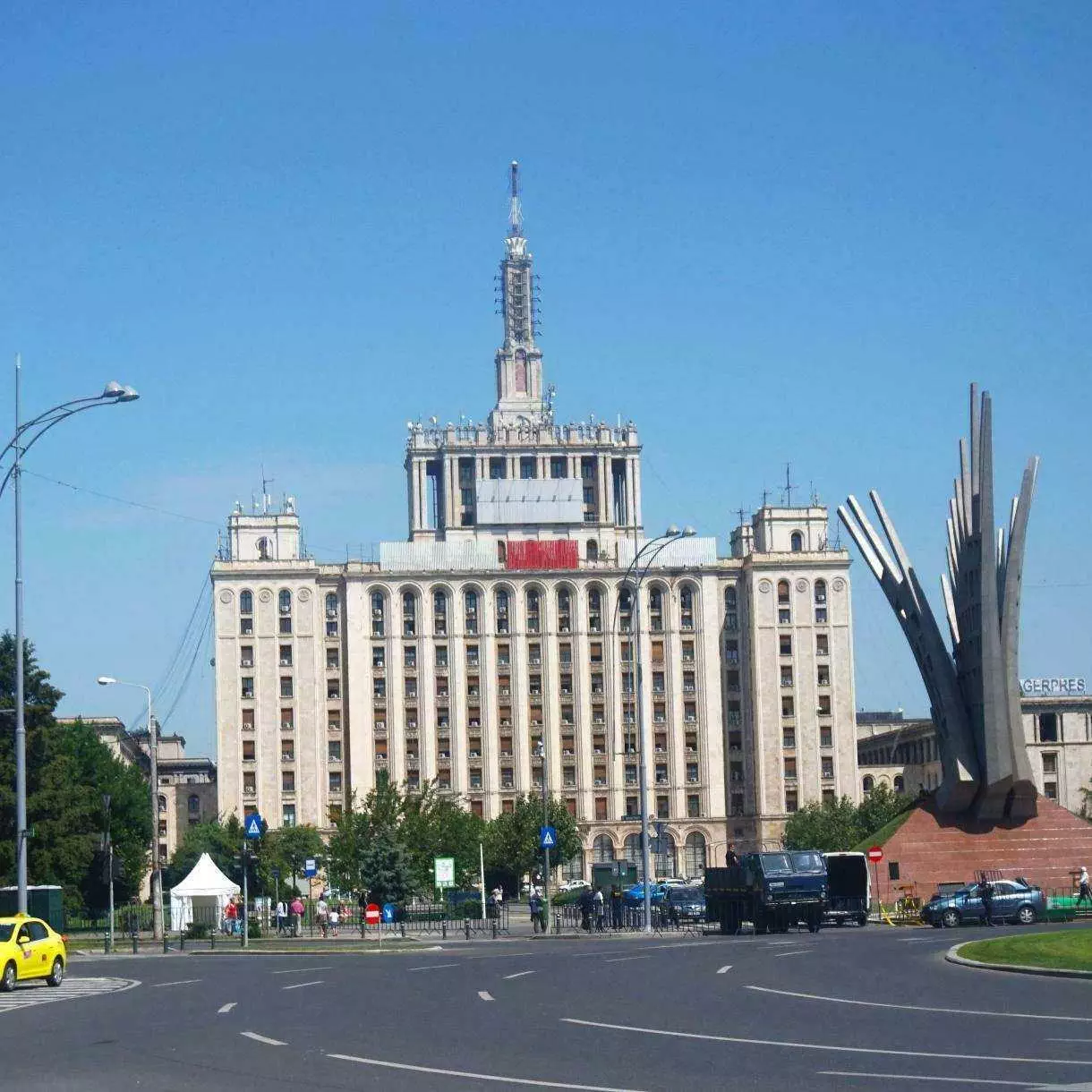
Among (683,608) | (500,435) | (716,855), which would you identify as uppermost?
(500,435)

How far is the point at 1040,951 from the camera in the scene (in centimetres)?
3353

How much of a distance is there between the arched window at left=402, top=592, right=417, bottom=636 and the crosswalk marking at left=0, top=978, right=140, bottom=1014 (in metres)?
→ 98.8

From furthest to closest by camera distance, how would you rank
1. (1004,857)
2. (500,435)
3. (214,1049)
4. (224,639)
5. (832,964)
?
(500,435)
(224,639)
(1004,857)
(832,964)
(214,1049)

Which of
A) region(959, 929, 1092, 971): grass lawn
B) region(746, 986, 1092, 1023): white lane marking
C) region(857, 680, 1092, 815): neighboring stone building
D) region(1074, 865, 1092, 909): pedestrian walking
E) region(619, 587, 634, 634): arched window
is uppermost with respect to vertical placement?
region(619, 587, 634, 634): arched window

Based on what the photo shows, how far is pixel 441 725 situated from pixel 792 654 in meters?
27.2

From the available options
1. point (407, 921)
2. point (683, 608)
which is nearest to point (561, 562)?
point (683, 608)

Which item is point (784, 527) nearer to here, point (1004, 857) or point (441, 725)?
point (441, 725)

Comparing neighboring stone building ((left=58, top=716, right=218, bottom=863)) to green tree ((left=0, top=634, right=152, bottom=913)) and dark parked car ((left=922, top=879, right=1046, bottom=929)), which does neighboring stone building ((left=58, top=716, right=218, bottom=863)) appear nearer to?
green tree ((left=0, top=634, right=152, bottom=913))

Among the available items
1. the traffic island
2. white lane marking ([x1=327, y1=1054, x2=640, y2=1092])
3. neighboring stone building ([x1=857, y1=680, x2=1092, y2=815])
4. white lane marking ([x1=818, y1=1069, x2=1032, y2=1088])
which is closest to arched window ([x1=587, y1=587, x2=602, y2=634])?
neighboring stone building ([x1=857, y1=680, x2=1092, y2=815])

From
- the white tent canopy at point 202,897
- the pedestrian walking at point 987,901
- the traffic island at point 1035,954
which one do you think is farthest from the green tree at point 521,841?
the traffic island at point 1035,954

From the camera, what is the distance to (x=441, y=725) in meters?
137

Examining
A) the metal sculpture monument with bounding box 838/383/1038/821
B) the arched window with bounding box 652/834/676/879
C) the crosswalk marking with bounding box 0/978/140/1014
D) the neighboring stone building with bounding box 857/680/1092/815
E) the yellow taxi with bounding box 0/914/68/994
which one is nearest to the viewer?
the crosswalk marking with bounding box 0/978/140/1014

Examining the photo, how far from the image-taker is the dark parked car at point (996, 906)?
2082 inches

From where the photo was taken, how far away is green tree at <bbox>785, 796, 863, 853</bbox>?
373 ft
